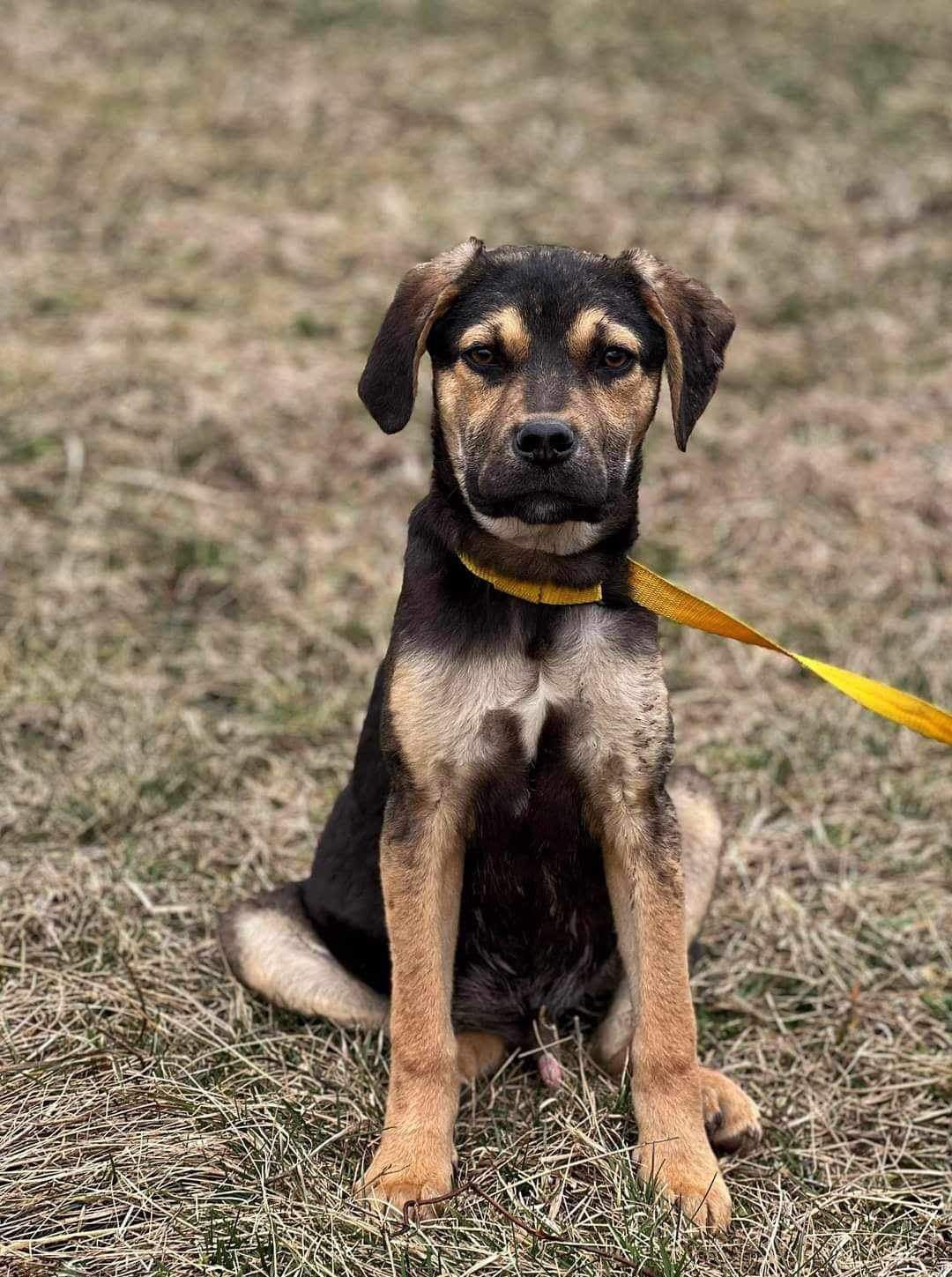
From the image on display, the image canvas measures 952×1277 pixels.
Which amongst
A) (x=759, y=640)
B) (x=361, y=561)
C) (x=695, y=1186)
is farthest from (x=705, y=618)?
(x=361, y=561)

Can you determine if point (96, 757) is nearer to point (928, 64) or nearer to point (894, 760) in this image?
point (894, 760)

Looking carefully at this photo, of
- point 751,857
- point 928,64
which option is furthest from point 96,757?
point 928,64

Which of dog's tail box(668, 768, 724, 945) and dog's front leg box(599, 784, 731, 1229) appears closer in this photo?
dog's front leg box(599, 784, 731, 1229)

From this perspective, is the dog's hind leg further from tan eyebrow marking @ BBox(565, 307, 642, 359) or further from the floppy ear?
tan eyebrow marking @ BBox(565, 307, 642, 359)

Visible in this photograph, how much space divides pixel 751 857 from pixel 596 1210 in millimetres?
2433

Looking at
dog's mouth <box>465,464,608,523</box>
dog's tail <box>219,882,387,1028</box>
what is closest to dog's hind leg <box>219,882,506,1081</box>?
dog's tail <box>219,882,387,1028</box>

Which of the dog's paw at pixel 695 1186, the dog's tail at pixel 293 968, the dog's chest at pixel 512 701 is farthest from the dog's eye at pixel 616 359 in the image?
the dog's paw at pixel 695 1186

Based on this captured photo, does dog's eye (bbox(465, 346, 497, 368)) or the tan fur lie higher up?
dog's eye (bbox(465, 346, 497, 368))

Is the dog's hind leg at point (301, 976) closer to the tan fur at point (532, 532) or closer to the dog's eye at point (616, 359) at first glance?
the tan fur at point (532, 532)

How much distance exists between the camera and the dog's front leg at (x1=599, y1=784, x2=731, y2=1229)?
13.5 feet

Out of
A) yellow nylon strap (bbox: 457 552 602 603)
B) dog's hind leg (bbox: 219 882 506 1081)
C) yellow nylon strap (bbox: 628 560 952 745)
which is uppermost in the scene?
yellow nylon strap (bbox: 457 552 602 603)

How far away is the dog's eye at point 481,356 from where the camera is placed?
4.20 m

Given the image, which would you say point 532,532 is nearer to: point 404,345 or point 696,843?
point 404,345

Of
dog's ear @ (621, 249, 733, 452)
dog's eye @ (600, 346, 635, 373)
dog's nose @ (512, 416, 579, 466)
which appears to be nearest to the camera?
dog's nose @ (512, 416, 579, 466)
